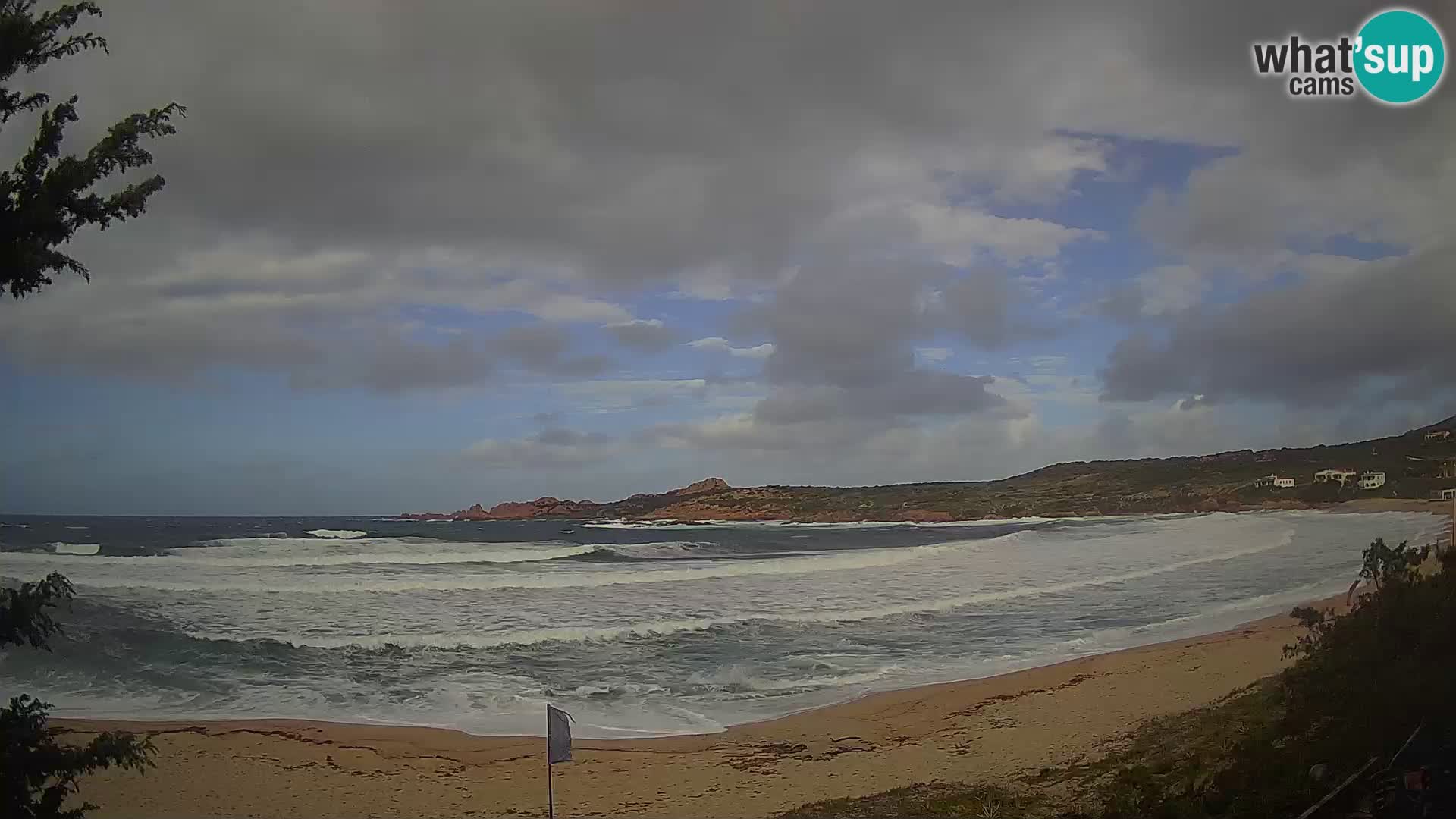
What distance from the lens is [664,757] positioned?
408cm

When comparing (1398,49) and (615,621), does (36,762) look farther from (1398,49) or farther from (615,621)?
(1398,49)

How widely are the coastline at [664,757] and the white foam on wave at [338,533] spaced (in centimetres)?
1157

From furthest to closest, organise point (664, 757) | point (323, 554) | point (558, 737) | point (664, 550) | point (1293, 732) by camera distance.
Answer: point (664, 550) → point (323, 554) → point (664, 757) → point (1293, 732) → point (558, 737)

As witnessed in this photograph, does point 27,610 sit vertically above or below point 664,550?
above

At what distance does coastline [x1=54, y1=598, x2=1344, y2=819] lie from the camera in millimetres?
3646

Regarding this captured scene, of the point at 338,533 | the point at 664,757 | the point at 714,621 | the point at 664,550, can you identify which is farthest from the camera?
the point at 338,533

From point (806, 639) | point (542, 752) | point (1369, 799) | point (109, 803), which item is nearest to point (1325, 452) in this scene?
point (1369, 799)

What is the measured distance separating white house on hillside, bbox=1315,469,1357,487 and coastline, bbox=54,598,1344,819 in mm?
1027

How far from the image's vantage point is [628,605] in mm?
7980

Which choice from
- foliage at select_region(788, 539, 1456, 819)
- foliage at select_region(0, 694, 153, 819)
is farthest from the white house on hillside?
foliage at select_region(0, 694, 153, 819)

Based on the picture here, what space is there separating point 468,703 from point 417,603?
316 centimetres

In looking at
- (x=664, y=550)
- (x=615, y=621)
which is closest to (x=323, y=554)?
(x=664, y=550)

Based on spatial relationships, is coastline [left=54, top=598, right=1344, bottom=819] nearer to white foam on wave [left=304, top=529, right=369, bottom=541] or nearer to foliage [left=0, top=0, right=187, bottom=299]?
foliage [left=0, top=0, right=187, bottom=299]

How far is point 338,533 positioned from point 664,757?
14.1 meters
